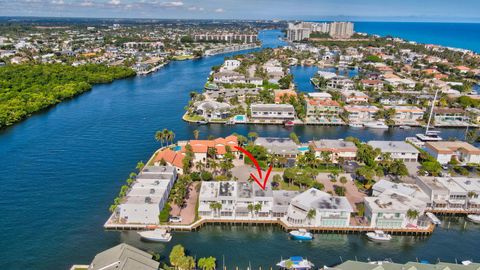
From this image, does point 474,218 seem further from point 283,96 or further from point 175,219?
point 283,96

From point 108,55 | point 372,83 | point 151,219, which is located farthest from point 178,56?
point 151,219

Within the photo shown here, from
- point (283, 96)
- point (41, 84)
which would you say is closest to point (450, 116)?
point (283, 96)

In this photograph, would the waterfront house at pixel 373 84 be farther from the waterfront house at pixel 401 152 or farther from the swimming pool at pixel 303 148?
the swimming pool at pixel 303 148

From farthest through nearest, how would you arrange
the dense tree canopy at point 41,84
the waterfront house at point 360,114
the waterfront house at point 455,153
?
the dense tree canopy at point 41,84 < the waterfront house at point 360,114 < the waterfront house at point 455,153

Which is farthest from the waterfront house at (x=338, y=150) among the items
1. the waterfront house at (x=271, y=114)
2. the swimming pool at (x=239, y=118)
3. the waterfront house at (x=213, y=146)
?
the swimming pool at (x=239, y=118)

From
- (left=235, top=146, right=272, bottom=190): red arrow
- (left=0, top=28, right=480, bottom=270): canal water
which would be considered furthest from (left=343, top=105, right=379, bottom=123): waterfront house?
(left=235, top=146, right=272, bottom=190): red arrow

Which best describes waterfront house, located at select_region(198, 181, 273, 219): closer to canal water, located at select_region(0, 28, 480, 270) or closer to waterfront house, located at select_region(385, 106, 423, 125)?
canal water, located at select_region(0, 28, 480, 270)
